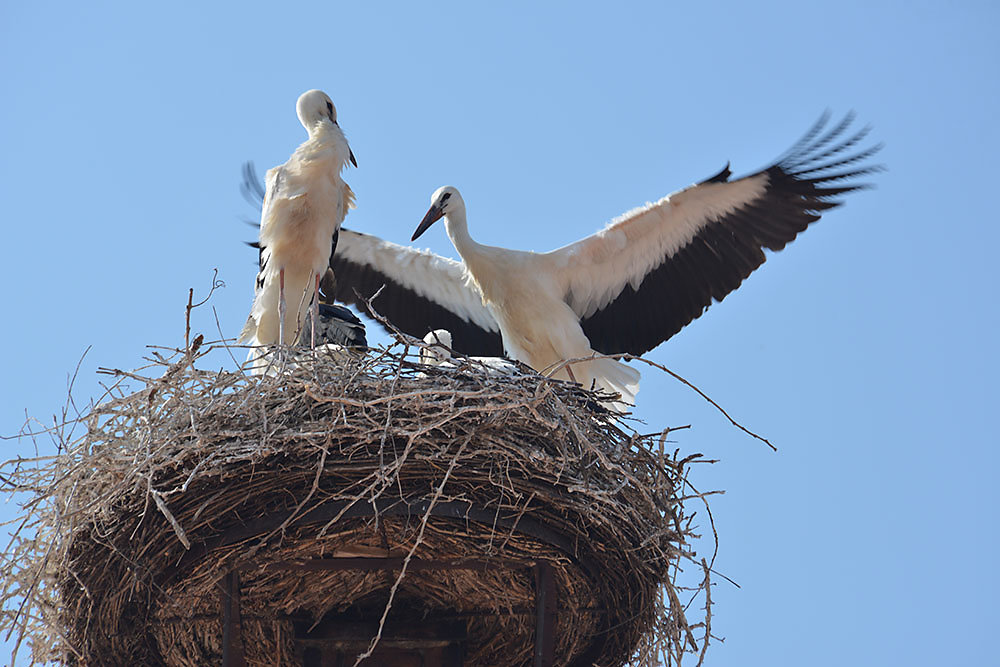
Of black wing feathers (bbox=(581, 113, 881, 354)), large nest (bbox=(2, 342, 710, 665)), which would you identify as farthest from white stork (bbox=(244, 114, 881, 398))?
large nest (bbox=(2, 342, 710, 665))

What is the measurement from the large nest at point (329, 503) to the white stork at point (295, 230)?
1784 mm

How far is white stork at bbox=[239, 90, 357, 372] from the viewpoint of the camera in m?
5.70

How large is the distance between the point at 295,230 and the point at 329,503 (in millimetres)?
2299

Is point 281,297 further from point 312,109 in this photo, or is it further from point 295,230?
point 312,109

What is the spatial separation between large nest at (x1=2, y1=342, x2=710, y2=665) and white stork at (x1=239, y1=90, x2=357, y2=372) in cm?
178

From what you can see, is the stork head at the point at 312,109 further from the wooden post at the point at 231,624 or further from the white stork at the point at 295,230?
the wooden post at the point at 231,624

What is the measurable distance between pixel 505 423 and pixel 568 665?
0.90 metres

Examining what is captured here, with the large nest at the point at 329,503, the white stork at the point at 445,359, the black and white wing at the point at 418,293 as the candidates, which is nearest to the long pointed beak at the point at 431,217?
the black and white wing at the point at 418,293

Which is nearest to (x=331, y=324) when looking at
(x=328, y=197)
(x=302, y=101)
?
(x=328, y=197)

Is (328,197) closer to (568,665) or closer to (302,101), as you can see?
(302,101)

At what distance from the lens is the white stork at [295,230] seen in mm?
5699

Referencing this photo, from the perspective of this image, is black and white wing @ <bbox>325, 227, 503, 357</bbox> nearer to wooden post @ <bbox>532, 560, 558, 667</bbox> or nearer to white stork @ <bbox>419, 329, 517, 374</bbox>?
white stork @ <bbox>419, 329, 517, 374</bbox>

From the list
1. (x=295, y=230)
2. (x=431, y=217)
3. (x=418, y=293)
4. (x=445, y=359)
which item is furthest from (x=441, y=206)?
(x=445, y=359)

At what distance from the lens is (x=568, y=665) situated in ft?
13.6
